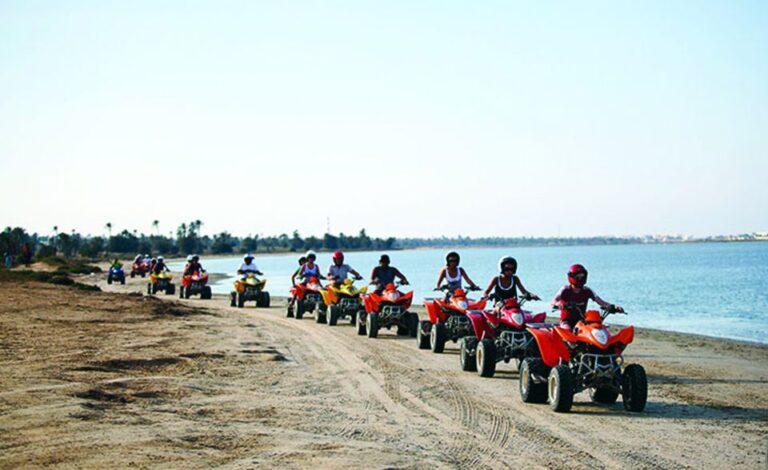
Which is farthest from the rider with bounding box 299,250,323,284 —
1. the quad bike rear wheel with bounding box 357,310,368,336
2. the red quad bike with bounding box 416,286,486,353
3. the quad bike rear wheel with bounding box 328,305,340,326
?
the red quad bike with bounding box 416,286,486,353

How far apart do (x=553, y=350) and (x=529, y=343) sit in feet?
8.42

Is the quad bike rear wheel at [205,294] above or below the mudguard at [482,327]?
below

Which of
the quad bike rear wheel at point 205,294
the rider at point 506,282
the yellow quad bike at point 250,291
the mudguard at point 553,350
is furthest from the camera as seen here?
the quad bike rear wheel at point 205,294

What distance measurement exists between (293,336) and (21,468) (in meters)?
13.3

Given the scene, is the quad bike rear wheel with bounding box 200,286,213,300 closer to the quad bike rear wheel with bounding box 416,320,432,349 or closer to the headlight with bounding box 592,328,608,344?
the quad bike rear wheel with bounding box 416,320,432,349

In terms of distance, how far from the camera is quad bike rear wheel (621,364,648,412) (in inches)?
435

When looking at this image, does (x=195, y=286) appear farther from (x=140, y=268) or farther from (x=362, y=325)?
(x=140, y=268)

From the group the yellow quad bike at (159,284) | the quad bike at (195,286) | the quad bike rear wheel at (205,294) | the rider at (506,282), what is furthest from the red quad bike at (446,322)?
the yellow quad bike at (159,284)

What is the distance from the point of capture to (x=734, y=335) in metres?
29.4

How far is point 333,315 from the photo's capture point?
24.4m

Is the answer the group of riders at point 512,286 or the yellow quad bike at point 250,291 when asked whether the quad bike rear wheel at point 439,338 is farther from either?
the yellow quad bike at point 250,291

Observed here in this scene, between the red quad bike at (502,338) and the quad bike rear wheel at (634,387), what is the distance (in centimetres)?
234

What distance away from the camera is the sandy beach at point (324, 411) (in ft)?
27.9

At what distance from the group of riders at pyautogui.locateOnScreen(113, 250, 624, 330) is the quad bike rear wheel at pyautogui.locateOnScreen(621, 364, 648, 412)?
0.81m
